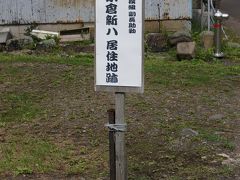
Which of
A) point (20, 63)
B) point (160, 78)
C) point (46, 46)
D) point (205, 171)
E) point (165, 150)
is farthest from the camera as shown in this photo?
point (46, 46)

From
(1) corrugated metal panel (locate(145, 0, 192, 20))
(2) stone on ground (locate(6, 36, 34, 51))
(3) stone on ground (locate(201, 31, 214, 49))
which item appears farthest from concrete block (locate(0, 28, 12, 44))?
(3) stone on ground (locate(201, 31, 214, 49))

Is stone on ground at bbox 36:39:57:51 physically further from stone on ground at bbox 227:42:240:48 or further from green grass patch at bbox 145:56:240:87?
stone on ground at bbox 227:42:240:48

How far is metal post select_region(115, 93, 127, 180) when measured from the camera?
13.7 ft

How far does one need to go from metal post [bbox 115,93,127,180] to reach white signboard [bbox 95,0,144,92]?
90 mm

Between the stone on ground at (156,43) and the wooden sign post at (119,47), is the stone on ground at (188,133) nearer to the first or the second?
the wooden sign post at (119,47)

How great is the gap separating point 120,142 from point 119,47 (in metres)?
0.77

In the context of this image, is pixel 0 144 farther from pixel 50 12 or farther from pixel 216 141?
pixel 50 12

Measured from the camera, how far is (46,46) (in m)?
10.7

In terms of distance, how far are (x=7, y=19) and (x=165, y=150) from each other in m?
7.03

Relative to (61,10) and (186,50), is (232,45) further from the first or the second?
(61,10)

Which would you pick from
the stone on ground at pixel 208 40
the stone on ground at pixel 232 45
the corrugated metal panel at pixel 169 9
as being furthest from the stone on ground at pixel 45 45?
the stone on ground at pixel 232 45

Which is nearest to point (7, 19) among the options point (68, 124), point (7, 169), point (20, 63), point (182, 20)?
point (20, 63)

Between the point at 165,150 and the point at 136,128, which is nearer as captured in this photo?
the point at 165,150

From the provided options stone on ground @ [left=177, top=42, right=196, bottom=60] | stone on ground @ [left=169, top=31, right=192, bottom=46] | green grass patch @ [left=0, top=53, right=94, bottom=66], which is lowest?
green grass patch @ [left=0, top=53, right=94, bottom=66]
